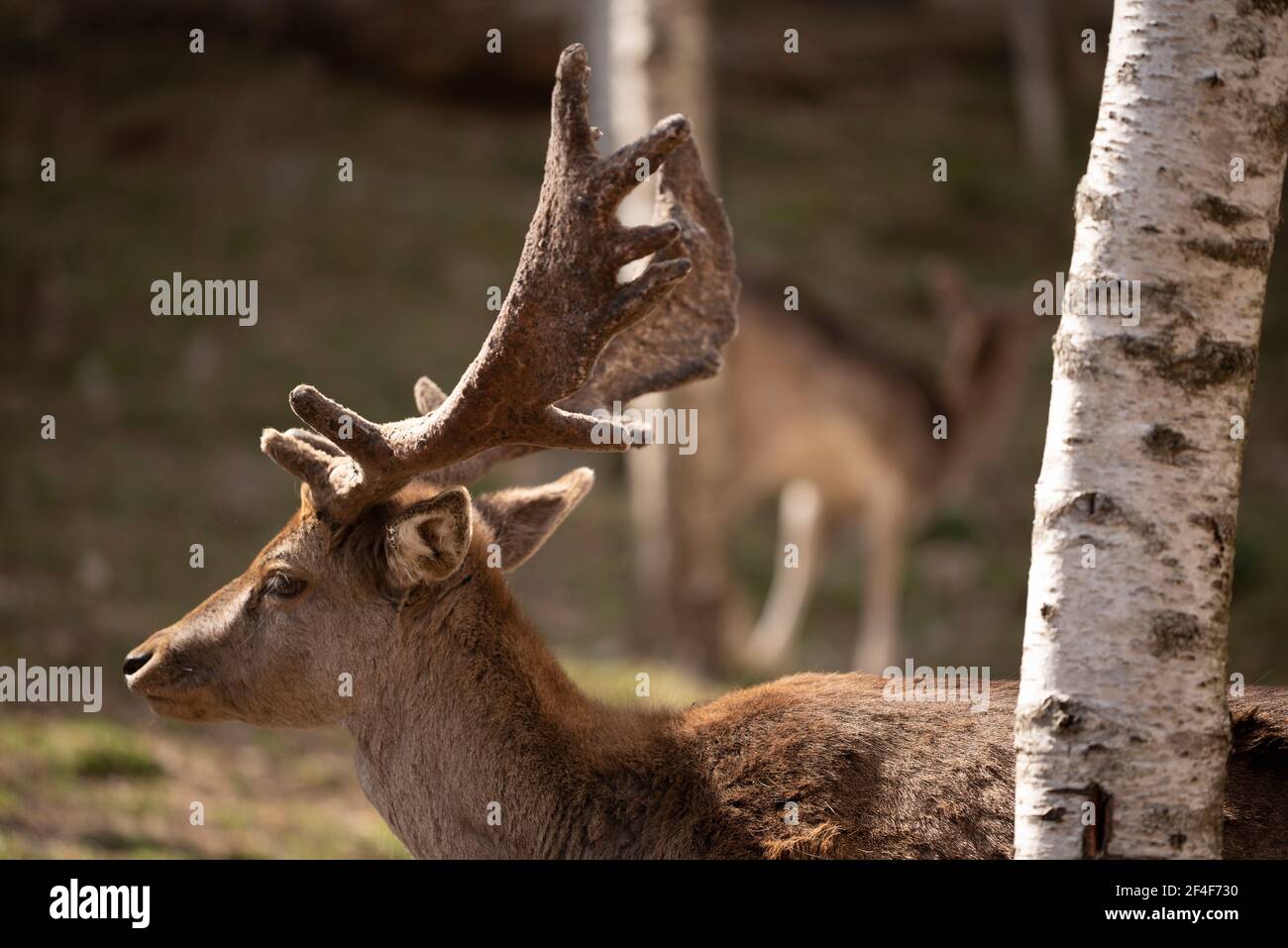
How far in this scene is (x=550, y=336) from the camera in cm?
361

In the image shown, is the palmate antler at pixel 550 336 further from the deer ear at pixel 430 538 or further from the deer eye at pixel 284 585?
the deer eye at pixel 284 585

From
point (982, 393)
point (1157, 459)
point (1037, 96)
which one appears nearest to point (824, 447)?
point (982, 393)

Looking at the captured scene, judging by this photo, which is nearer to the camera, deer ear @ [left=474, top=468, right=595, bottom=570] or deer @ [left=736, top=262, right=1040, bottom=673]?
deer ear @ [left=474, top=468, right=595, bottom=570]

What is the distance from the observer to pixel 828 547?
11.7m

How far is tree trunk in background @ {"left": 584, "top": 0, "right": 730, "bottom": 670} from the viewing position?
9.00 metres

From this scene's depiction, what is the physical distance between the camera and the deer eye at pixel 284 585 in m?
4.16

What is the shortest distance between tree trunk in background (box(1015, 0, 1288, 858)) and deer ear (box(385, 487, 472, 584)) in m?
1.52

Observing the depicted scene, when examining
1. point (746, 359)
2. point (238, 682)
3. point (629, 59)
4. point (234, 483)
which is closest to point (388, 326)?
point (234, 483)

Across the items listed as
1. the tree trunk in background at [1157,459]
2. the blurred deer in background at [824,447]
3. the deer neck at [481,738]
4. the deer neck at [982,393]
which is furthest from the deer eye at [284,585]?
the deer neck at [982,393]

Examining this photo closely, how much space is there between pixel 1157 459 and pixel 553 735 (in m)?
1.78

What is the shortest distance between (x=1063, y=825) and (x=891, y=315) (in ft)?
40.9

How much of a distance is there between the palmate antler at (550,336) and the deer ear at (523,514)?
452 mm

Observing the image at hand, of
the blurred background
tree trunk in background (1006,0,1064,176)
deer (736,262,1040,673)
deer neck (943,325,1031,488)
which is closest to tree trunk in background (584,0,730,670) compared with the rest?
the blurred background

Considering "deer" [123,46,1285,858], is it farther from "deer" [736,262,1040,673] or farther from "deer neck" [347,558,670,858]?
"deer" [736,262,1040,673]
